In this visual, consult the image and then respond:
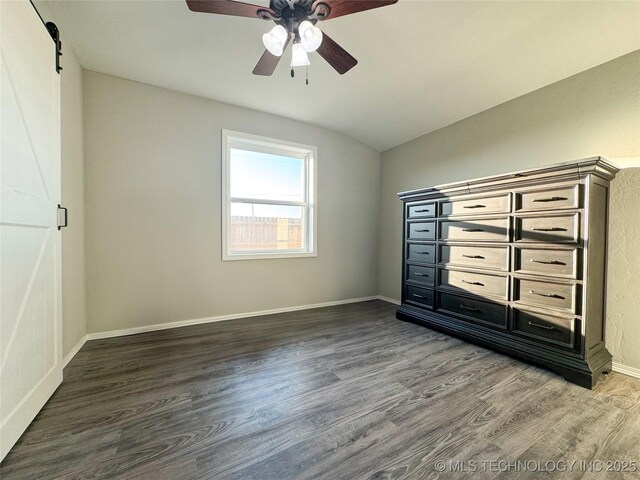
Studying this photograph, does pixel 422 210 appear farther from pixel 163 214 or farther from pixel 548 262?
pixel 163 214

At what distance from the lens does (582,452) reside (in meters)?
1.23

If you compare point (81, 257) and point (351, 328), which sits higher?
point (81, 257)

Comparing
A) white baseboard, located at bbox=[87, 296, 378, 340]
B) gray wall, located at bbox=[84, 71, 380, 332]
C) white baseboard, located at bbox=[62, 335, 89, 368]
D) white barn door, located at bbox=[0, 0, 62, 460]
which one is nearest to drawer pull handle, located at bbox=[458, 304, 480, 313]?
white baseboard, located at bbox=[87, 296, 378, 340]

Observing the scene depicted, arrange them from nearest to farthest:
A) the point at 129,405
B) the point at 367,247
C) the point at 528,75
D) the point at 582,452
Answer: the point at 582,452, the point at 129,405, the point at 528,75, the point at 367,247

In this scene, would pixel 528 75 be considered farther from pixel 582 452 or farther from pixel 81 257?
pixel 81 257

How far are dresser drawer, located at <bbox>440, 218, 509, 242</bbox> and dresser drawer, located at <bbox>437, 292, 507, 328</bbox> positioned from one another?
Answer: 579 millimetres

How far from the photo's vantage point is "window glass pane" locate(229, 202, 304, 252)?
326 centimetres

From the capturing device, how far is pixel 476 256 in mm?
2438

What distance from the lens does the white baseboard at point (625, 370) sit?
6.35 feet

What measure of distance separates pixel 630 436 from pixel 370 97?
3173mm

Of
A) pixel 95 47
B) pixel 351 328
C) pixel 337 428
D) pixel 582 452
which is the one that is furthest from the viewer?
pixel 351 328

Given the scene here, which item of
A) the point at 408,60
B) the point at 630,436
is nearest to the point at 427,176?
the point at 408,60

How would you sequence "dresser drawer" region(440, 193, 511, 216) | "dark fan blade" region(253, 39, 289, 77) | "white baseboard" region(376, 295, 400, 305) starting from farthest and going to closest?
"white baseboard" region(376, 295, 400, 305)
"dresser drawer" region(440, 193, 511, 216)
"dark fan blade" region(253, 39, 289, 77)

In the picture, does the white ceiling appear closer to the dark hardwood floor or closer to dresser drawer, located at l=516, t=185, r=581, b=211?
dresser drawer, located at l=516, t=185, r=581, b=211
